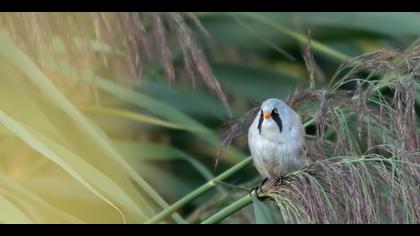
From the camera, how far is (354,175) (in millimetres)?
1805

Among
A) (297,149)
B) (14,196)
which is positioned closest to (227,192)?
(297,149)

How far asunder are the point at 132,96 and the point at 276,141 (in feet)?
1.56

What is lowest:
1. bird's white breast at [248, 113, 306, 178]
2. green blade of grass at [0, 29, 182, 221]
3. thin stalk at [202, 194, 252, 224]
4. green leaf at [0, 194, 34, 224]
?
bird's white breast at [248, 113, 306, 178]

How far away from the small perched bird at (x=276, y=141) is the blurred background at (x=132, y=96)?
0.38 ft

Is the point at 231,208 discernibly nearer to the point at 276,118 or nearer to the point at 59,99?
the point at 59,99

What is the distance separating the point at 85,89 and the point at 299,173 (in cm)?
108

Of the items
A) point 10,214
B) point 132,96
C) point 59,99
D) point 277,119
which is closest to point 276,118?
point 277,119

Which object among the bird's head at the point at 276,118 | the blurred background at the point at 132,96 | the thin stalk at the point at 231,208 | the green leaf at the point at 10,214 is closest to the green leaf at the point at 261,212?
the thin stalk at the point at 231,208

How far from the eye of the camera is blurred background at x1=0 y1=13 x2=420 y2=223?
75.9 inches

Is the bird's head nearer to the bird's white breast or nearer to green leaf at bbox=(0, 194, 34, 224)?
the bird's white breast

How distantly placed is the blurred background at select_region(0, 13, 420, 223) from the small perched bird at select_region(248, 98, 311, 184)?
12cm

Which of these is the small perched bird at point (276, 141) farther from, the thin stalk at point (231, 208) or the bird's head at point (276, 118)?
the thin stalk at point (231, 208)

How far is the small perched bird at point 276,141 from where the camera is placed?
7.91ft

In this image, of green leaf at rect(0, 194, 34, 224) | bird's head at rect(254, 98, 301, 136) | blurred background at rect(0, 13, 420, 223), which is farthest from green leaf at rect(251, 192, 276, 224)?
bird's head at rect(254, 98, 301, 136)
